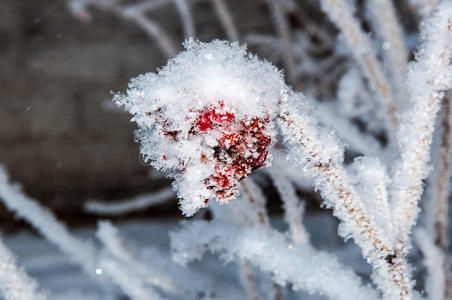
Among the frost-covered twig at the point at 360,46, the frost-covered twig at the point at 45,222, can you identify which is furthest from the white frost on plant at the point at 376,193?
the frost-covered twig at the point at 45,222

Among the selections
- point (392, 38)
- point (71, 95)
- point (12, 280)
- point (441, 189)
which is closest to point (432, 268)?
point (441, 189)

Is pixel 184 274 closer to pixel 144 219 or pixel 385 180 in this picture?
pixel 385 180

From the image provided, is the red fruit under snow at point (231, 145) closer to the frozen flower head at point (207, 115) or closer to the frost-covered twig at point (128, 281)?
the frozen flower head at point (207, 115)

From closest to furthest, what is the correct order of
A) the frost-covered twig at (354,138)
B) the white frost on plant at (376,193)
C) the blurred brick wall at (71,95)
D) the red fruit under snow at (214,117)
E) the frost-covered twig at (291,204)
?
the red fruit under snow at (214,117), the white frost on plant at (376,193), the frost-covered twig at (291,204), the frost-covered twig at (354,138), the blurred brick wall at (71,95)

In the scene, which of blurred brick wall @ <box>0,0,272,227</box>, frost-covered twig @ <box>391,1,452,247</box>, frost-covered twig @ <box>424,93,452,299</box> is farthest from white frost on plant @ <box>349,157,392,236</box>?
blurred brick wall @ <box>0,0,272,227</box>

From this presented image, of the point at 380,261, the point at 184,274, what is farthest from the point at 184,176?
the point at 184,274

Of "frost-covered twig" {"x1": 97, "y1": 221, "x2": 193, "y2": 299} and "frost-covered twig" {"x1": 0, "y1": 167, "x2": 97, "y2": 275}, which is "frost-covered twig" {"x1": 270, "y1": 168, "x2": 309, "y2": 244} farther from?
"frost-covered twig" {"x1": 0, "y1": 167, "x2": 97, "y2": 275}

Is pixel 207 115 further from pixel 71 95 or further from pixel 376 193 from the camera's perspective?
pixel 71 95
